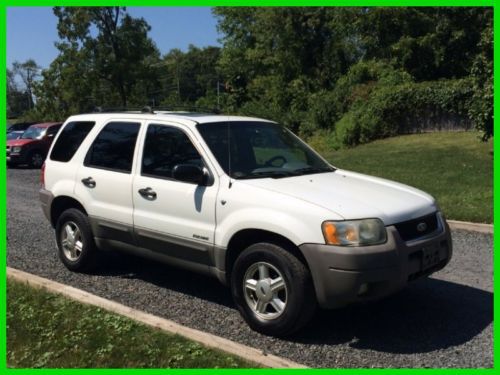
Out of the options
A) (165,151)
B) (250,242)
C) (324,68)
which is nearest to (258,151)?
(165,151)

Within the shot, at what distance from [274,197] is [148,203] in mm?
1510

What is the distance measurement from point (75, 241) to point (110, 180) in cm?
104

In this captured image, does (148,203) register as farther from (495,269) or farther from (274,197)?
(495,269)

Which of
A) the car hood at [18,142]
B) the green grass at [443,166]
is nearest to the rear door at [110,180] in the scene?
the green grass at [443,166]

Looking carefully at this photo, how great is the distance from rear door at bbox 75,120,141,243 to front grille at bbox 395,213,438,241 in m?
2.74

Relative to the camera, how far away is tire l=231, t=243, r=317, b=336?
14.3 ft

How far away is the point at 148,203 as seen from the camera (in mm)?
5441

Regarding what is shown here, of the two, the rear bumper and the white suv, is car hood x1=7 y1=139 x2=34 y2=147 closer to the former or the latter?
the rear bumper

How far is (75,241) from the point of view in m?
6.37

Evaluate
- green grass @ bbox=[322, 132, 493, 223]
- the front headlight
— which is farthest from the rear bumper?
the front headlight

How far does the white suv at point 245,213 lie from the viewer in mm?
4281

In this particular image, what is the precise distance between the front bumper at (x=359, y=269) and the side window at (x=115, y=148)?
2.43m

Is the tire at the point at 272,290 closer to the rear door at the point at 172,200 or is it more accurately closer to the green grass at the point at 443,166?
the rear door at the point at 172,200

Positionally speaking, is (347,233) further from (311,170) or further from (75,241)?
(75,241)
